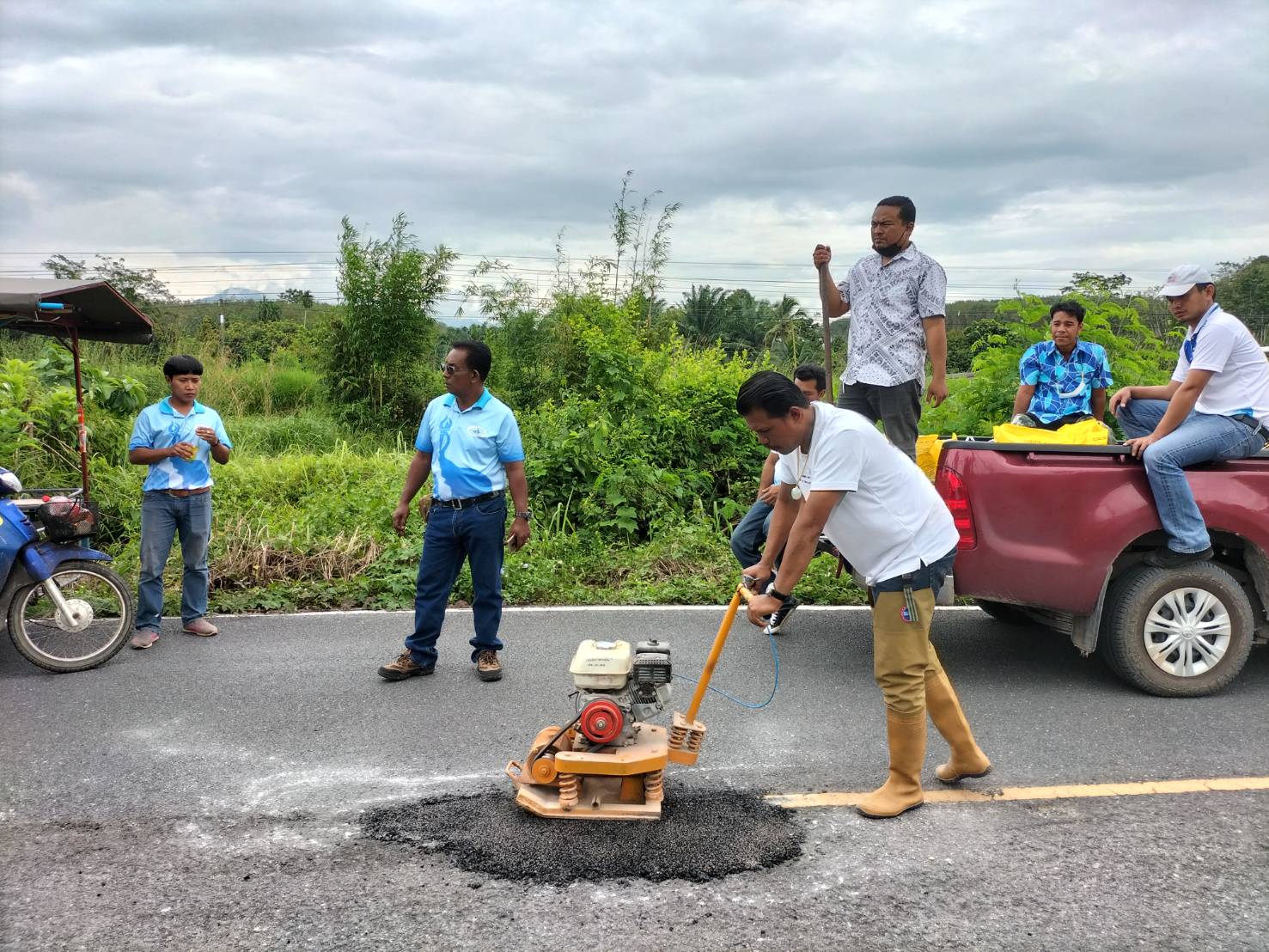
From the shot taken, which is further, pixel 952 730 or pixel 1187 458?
pixel 1187 458

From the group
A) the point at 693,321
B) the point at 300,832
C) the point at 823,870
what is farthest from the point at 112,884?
the point at 693,321

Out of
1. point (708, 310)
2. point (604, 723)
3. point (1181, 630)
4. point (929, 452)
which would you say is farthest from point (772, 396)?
point (708, 310)

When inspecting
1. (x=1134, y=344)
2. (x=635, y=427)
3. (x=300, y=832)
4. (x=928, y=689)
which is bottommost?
(x=300, y=832)

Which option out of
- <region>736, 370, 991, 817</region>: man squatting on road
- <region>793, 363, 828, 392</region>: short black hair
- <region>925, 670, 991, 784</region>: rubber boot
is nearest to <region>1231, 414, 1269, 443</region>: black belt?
<region>793, 363, 828, 392</region>: short black hair

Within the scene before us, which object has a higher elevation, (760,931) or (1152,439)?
(1152,439)

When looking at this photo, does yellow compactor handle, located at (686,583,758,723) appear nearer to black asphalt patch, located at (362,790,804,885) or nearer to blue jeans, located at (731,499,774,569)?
black asphalt patch, located at (362,790,804,885)

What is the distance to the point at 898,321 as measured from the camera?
6.27 meters

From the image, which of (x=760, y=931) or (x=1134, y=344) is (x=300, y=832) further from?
(x=1134, y=344)

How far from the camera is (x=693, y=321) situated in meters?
48.8

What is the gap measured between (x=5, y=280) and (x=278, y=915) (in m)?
5.76

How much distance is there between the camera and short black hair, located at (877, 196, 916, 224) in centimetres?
618

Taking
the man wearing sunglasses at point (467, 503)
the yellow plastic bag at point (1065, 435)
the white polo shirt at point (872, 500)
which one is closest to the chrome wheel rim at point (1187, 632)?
the yellow plastic bag at point (1065, 435)

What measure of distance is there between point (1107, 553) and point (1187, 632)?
2.13 ft

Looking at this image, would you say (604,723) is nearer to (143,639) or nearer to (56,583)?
(143,639)
